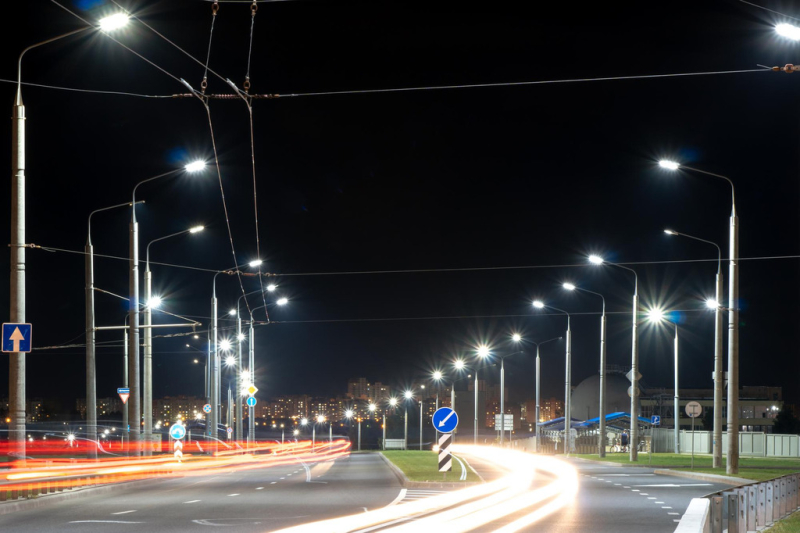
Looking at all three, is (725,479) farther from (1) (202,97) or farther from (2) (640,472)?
(1) (202,97)

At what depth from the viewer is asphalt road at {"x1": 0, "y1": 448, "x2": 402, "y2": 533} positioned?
59.8 feet

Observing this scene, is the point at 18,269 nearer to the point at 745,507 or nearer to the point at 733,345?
the point at 745,507

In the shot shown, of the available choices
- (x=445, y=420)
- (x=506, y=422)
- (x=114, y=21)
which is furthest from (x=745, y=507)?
(x=506, y=422)

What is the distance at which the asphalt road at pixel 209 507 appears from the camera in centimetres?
1823

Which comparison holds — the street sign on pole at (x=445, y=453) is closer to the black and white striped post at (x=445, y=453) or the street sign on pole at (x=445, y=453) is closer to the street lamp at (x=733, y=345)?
the black and white striped post at (x=445, y=453)

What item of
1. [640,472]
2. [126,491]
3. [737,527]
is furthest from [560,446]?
[737,527]

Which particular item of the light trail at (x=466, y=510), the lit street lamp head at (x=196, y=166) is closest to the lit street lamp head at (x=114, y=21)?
the light trail at (x=466, y=510)

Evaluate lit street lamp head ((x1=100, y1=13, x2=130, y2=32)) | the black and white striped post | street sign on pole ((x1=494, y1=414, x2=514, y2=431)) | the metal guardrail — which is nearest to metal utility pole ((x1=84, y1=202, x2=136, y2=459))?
the black and white striped post

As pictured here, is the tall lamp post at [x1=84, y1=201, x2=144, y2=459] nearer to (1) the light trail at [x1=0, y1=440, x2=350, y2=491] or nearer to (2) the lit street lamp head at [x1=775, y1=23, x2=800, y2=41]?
(1) the light trail at [x1=0, y1=440, x2=350, y2=491]

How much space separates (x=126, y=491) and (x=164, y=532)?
14727 mm

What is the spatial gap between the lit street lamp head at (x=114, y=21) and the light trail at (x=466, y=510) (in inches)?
340

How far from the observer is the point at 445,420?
1217 inches

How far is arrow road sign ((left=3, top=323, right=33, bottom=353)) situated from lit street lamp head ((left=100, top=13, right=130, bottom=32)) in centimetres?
665

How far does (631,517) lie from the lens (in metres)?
19.8
